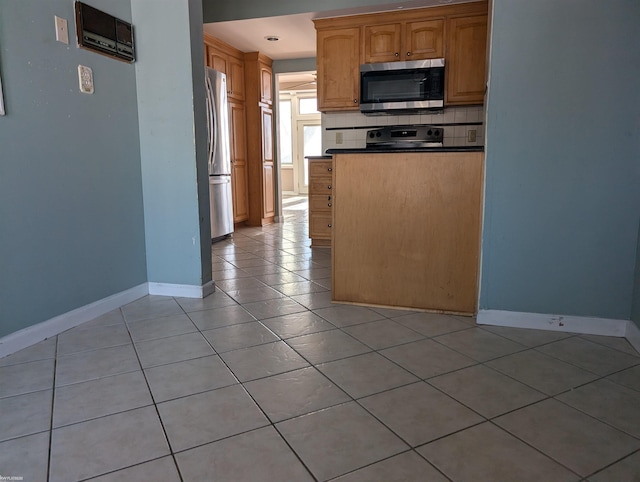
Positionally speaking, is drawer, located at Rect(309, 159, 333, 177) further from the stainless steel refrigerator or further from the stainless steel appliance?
the stainless steel refrigerator

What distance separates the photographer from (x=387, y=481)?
1128 mm

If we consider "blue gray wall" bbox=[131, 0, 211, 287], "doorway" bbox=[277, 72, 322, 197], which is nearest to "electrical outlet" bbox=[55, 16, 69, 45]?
"blue gray wall" bbox=[131, 0, 211, 287]

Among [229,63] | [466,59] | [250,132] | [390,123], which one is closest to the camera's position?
[466,59]

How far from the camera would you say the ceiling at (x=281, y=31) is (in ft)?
13.8

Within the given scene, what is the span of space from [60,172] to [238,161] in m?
3.55

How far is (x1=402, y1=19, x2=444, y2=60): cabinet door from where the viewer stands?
4.18m

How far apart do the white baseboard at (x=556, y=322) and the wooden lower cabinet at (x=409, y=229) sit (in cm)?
14

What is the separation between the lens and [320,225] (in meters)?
4.41

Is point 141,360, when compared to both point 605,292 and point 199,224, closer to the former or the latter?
point 199,224

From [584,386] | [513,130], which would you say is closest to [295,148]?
[513,130]

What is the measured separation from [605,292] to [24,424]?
8.13ft

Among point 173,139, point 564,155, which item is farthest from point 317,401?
point 173,139

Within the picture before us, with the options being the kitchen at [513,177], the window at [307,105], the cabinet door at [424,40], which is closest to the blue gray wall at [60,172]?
the kitchen at [513,177]

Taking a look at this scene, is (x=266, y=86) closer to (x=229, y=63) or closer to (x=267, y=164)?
(x=229, y=63)
